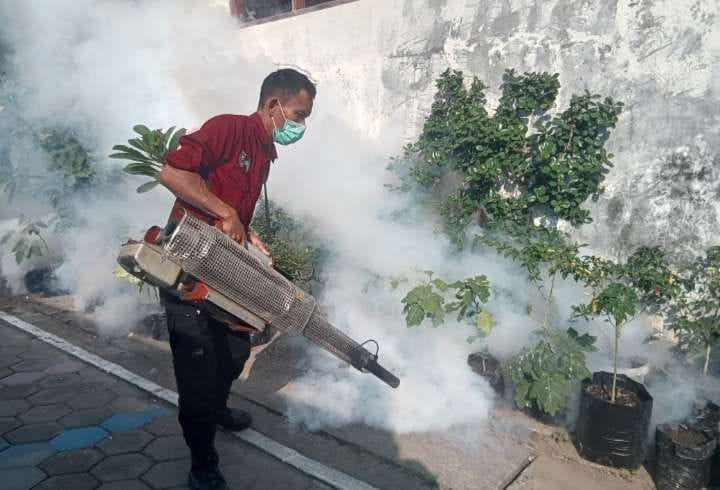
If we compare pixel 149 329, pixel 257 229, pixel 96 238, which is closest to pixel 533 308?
pixel 257 229

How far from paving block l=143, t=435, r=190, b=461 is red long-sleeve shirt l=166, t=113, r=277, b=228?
1.68m

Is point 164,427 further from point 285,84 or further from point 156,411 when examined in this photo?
point 285,84

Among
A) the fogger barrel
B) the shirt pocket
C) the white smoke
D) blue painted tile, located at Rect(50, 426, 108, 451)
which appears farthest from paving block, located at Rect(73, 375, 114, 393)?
the shirt pocket

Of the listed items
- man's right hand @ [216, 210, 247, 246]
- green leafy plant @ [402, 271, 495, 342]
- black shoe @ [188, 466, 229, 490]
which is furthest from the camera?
green leafy plant @ [402, 271, 495, 342]

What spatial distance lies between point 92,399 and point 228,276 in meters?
2.44

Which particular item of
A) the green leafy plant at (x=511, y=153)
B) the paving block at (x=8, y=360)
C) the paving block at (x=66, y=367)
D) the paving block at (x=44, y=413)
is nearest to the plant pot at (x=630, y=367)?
the green leafy plant at (x=511, y=153)

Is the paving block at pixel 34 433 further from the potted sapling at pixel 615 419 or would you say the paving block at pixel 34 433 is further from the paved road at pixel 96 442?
the potted sapling at pixel 615 419

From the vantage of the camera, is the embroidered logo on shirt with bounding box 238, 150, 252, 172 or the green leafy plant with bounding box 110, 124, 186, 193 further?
the green leafy plant with bounding box 110, 124, 186, 193

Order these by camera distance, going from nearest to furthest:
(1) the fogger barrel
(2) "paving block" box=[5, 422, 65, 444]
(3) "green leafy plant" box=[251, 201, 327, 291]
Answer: (1) the fogger barrel < (2) "paving block" box=[5, 422, 65, 444] < (3) "green leafy plant" box=[251, 201, 327, 291]

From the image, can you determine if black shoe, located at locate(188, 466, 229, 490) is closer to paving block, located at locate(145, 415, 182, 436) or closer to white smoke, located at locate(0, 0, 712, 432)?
paving block, located at locate(145, 415, 182, 436)

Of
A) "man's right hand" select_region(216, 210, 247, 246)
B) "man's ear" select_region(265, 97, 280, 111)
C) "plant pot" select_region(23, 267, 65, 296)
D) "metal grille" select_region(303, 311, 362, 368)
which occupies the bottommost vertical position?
"plant pot" select_region(23, 267, 65, 296)

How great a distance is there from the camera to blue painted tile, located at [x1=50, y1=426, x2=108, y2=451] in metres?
3.42

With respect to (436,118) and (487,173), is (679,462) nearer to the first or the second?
(487,173)

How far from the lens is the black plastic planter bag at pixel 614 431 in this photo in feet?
11.1
